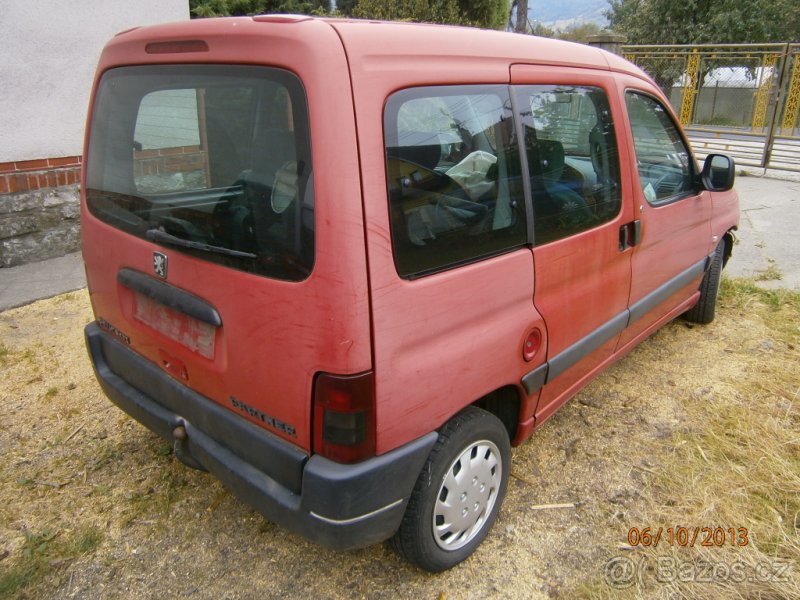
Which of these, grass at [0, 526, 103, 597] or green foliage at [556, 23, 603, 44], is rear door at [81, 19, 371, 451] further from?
green foliage at [556, 23, 603, 44]

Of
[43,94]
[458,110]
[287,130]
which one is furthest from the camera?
[43,94]

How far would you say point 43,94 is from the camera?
505cm

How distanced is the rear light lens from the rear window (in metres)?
0.33

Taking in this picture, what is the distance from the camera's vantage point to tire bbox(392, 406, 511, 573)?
2.00 meters

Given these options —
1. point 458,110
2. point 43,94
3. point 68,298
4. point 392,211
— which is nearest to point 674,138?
point 458,110

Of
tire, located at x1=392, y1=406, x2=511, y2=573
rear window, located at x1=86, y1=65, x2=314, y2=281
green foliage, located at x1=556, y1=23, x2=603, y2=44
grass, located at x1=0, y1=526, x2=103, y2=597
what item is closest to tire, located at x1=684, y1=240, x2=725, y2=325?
tire, located at x1=392, y1=406, x2=511, y2=573

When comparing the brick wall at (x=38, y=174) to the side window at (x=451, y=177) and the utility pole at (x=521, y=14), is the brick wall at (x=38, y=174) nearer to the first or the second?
the side window at (x=451, y=177)

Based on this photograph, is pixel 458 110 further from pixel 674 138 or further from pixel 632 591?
pixel 674 138

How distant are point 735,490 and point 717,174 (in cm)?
180

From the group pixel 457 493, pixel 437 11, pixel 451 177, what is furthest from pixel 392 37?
pixel 437 11

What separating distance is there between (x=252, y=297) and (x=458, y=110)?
899mm
